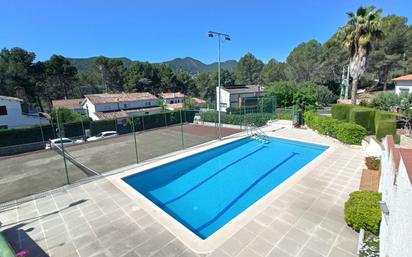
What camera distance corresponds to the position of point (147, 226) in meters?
4.79

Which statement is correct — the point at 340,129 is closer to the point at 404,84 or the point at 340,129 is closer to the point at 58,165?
the point at 404,84

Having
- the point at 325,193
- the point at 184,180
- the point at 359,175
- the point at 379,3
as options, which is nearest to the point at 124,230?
the point at 184,180

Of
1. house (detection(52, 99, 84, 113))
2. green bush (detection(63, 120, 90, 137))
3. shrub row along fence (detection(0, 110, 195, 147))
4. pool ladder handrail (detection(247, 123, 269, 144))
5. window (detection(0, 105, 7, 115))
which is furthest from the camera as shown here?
house (detection(52, 99, 84, 113))

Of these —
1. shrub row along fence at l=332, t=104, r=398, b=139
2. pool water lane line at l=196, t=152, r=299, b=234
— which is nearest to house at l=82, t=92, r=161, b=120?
pool water lane line at l=196, t=152, r=299, b=234

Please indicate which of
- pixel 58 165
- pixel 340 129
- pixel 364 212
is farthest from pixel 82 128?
pixel 364 212

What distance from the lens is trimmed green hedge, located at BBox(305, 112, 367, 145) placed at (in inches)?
399

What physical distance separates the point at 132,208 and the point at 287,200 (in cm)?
423

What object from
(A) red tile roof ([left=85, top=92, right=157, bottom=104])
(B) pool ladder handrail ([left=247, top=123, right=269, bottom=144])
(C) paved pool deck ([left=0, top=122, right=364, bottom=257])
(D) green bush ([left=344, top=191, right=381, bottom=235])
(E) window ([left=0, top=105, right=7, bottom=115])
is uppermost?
(A) red tile roof ([left=85, top=92, right=157, bottom=104])

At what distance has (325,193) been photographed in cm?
595

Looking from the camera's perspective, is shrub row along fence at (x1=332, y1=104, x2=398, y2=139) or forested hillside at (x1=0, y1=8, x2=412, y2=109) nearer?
shrub row along fence at (x1=332, y1=104, x2=398, y2=139)

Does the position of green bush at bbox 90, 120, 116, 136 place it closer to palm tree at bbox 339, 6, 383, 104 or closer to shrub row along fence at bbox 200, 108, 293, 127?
shrub row along fence at bbox 200, 108, 293, 127

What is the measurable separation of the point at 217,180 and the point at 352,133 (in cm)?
726

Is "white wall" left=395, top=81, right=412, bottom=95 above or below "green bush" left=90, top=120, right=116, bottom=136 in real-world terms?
above

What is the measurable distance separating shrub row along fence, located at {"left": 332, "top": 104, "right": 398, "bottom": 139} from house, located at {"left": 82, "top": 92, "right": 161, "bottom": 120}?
74.1 ft
